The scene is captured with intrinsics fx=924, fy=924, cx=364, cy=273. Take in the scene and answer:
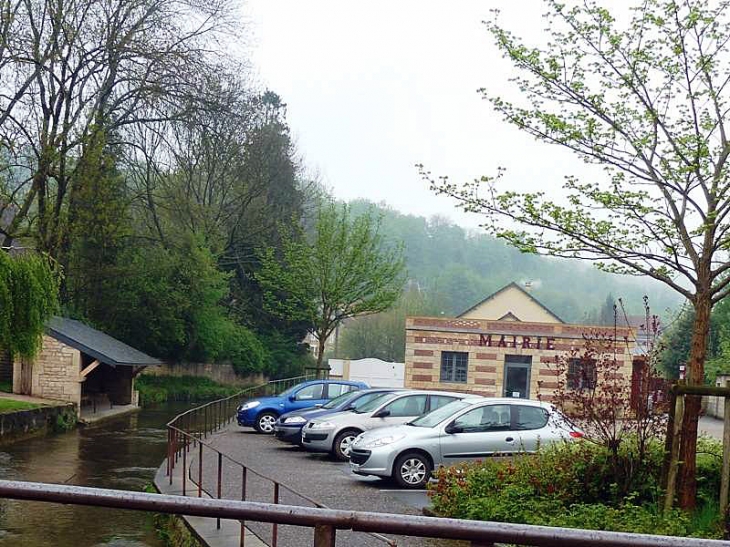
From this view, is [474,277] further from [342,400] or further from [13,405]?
[342,400]

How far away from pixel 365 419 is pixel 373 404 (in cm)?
83

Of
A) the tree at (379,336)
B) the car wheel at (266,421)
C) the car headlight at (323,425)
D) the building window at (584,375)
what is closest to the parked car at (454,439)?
the building window at (584,375)

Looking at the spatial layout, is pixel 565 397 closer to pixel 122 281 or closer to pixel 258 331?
pixel 122 281

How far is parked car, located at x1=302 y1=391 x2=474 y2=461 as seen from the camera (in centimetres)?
1869

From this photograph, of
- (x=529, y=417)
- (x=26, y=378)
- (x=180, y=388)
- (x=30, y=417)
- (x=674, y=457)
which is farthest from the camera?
(x=180, y=388)

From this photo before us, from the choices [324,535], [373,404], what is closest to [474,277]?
[373,404]

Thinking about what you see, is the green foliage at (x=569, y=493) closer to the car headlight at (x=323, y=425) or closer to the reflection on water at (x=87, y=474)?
the reflection on water at (x=87, y=474)

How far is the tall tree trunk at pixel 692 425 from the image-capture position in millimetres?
10648

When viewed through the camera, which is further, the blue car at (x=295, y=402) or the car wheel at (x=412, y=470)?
the blue car at (x=295, y=402)

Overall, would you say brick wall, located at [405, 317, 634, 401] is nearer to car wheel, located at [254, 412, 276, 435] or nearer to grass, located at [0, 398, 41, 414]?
car wheel, located at [254, 412, 276, 435]

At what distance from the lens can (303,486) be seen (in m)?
15.2

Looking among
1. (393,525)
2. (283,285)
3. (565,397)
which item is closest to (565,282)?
(283,285)

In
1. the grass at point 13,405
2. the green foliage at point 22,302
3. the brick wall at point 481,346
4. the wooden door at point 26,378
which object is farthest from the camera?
the brick wall at point 481,346

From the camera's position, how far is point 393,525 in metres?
2.59
